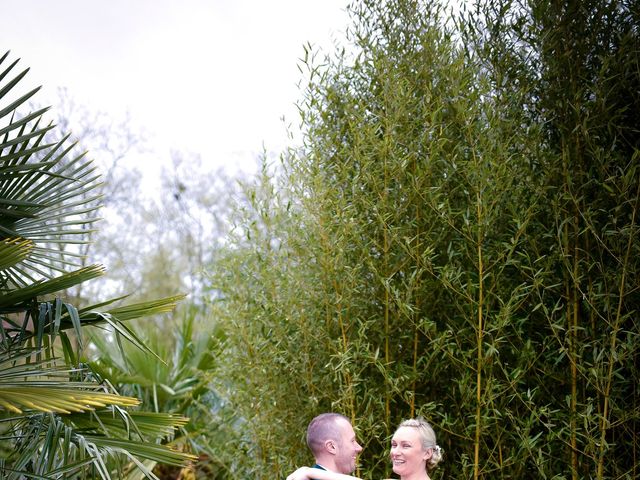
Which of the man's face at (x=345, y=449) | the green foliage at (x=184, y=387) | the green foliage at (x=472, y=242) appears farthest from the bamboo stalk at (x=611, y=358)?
the green foliage at (x=184, y=387)

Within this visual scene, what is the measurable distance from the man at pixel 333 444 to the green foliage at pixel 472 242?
1.52m

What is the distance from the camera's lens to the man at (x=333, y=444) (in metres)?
2.64

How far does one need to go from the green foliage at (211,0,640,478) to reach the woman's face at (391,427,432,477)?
1.30 m

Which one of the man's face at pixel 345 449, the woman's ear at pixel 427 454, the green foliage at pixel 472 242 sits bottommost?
the woman's ear at pixel 427 454

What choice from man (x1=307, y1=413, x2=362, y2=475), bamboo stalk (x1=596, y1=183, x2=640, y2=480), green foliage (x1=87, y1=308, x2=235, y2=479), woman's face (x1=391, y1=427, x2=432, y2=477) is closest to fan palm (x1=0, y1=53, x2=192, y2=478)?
man (x1=307, y1=413, x2=362, y2=475)

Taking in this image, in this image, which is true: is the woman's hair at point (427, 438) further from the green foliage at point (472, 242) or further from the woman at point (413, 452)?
the green foliage at point (472, 242)

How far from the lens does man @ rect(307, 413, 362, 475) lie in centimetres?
264

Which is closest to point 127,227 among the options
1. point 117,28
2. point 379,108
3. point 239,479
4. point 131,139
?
point 131,139

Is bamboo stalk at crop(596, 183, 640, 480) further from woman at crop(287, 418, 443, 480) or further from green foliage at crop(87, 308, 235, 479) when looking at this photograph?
green foliage at crop(87, 308, 235, 479)

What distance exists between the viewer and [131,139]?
12.4 meters

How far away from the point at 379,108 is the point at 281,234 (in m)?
1.08

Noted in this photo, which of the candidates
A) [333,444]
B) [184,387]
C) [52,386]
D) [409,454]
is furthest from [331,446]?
[184,387]

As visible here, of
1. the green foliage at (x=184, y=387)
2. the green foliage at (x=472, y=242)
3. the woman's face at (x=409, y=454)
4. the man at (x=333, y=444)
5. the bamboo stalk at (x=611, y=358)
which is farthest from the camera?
the green foliage at (x=184, y=387)

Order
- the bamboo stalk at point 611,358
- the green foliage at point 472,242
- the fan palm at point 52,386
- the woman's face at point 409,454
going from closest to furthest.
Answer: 1. the woman's face at point 409,454
2. the fan palm at point 52,386
3. the bamboo stalk at point 611,358
4. the green foliage at point 472,242
